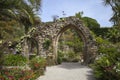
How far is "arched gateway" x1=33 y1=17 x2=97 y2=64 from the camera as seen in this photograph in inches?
787

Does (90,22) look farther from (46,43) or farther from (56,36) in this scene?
(46,43)

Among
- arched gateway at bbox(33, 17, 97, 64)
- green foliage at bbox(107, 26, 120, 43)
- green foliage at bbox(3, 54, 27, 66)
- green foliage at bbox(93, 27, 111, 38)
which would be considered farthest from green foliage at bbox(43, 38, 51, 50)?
green foliage at bbox(93, 27, 111, 38)

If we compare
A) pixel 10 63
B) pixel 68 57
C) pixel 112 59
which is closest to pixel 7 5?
pixel 10 63

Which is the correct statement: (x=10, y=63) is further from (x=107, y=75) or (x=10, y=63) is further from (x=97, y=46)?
(x=97, y=46)

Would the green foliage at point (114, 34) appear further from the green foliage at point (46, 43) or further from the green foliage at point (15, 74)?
the green foliage at point (15, 74)

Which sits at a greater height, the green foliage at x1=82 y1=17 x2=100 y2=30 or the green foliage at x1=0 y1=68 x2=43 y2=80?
the green foliage at x1=82 y1=17 x2=100 y2=30

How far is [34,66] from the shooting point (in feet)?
46.2

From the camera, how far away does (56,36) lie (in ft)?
66.9

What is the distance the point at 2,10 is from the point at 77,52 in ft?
49.3

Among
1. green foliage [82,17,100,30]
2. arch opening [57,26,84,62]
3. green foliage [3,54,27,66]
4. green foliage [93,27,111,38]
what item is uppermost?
green foliage [82,17,100,30]

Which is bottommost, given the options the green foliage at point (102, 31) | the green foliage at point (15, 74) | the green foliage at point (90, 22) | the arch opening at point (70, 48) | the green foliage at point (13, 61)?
the green foliage at point (15, 74)

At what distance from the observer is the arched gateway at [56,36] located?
19984 millimetres

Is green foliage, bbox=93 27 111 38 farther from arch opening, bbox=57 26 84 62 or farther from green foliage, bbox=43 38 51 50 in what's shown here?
green foliage, bbox=43 38 51 50

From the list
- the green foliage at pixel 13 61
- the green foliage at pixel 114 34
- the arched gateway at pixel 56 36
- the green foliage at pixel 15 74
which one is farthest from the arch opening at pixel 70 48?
the green foliage at pixel 15 74
